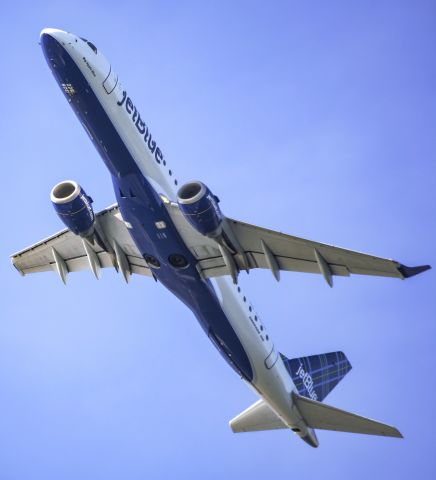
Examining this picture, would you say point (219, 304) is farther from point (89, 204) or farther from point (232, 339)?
point (89, 204)

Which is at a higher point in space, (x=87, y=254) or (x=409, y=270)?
(x=87, y=254)

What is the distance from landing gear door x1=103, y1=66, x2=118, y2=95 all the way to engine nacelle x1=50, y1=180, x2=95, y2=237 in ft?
11.4

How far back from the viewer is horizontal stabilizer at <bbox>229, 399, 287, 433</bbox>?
33.7 metres

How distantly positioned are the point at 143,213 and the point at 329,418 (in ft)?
40.0

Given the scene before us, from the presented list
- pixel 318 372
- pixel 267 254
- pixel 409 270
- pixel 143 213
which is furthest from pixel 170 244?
pixel 318 372

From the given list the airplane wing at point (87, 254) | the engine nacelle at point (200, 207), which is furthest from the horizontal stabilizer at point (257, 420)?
the engine nacelle at point (200, 207)

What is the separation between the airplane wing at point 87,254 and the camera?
2902cm

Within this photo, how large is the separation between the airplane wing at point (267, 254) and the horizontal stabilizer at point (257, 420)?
820cm

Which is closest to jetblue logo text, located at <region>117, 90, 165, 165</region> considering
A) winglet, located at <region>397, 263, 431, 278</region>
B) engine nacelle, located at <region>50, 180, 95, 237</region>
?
engine nacelle, located at <region>50, 180, 95, 237</region>

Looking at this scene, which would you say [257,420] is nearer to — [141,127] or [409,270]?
[409,270]

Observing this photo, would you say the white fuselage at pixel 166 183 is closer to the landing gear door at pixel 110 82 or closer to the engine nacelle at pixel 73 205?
the landing gear door at pixel 110 82

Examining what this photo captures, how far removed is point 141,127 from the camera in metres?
26.5

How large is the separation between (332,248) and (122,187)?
6949mm

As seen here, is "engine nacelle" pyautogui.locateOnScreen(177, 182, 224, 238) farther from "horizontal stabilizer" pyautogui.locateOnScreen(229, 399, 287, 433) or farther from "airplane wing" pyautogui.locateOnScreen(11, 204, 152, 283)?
"horizontal stabilizer" pyautogui.locateOnScreen(229, 399, 287, 433)
